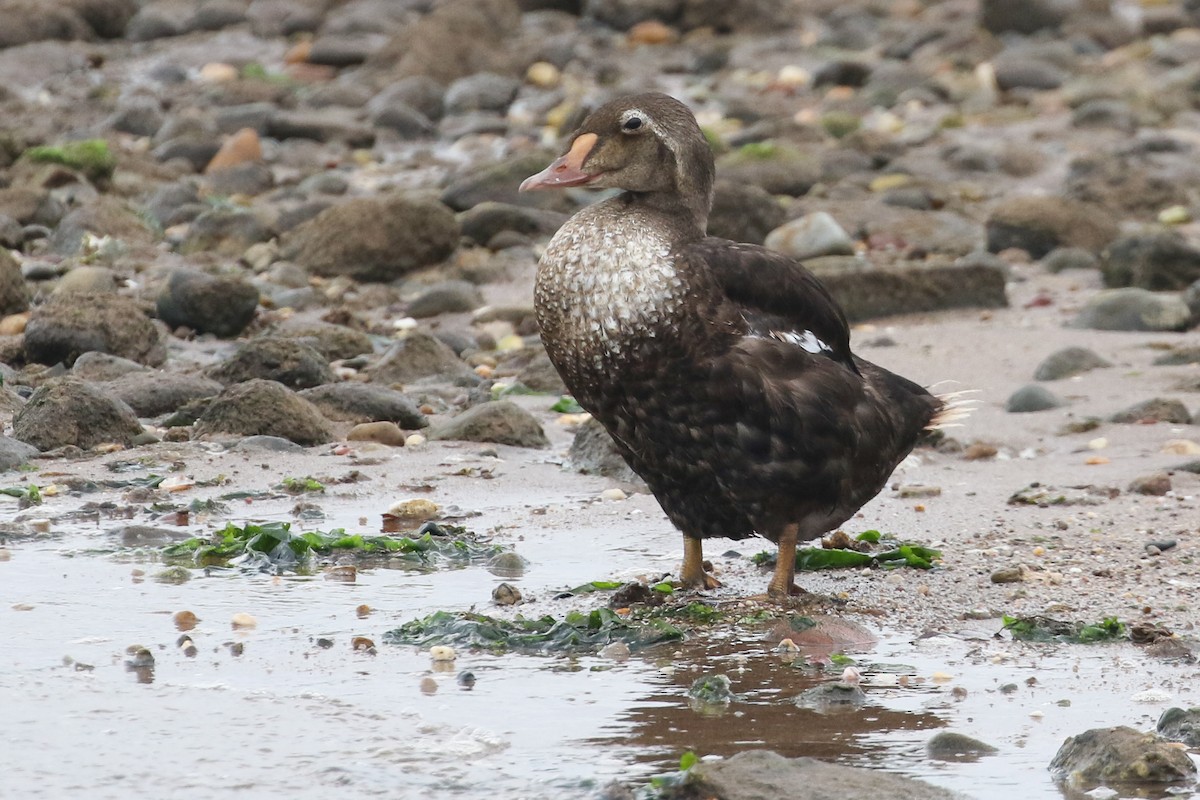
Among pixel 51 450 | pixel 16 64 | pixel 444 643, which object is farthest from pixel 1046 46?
pixel 444 643

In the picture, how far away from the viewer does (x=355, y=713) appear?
4648 millimetres

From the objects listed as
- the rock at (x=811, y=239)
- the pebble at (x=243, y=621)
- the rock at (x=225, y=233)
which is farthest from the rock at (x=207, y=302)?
the pebble at (x=243, y=621)

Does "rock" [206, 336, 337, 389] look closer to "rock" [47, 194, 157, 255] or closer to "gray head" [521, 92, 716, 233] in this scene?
"gray head" [521, 92, 716, 233]

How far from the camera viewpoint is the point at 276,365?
8789 mm

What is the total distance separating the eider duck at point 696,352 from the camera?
5648mm

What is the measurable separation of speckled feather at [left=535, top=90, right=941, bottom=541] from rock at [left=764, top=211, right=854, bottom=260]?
607 cm

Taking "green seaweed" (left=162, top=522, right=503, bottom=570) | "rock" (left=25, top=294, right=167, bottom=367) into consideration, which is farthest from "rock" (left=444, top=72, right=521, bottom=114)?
"green seaweed" (left=162, top=522, right=503, bottom=570)

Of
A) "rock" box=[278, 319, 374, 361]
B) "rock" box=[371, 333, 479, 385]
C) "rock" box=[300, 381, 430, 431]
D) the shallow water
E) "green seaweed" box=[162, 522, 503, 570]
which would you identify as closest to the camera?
the shallow water

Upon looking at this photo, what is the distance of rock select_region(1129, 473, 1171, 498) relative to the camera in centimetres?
723

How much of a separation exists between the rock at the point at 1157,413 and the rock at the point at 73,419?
4416 millimetres

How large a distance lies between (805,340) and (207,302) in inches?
197

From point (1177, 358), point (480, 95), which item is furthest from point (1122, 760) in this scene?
point (480, 95)

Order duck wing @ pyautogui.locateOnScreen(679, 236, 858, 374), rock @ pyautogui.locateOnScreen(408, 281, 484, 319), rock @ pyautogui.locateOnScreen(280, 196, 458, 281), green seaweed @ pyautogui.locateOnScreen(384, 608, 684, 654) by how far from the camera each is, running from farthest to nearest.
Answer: rock @ pyautogui.locateOnScreen(280, 196, 458, 281)
rock @ pyautogui.locateOnScreen(408, 281, 484, 319)
duck wing @ pyautogui.locateOnScreen(679, 236, 858, 374)
green seaweed @ pyautogui.locateOnScreen(384, 608, 684, 654)

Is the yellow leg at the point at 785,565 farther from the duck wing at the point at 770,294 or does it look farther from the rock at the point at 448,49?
the rock at the point at 448,49
